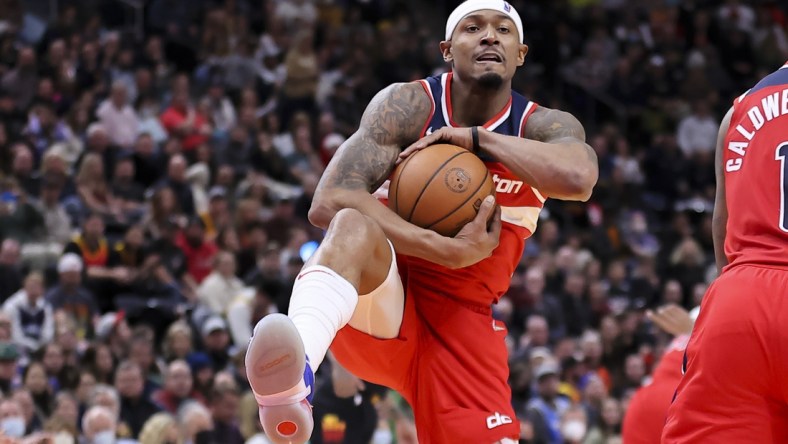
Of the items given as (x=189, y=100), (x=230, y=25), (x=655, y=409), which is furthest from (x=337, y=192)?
(x=230, y=25)

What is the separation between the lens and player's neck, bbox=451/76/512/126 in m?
5.42

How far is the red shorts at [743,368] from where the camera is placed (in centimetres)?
390

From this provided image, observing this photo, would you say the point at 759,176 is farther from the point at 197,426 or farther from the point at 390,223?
the point at 197,426

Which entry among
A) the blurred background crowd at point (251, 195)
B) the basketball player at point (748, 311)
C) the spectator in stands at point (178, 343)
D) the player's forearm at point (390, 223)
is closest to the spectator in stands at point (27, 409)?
the blurred background crowd at point (251, 195)

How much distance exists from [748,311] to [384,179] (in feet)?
5.71

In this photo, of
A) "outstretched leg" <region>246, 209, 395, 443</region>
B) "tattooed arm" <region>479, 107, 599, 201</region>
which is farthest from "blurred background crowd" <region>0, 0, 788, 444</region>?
"outstretched leg" <region>246, 209, 395, 443</region>

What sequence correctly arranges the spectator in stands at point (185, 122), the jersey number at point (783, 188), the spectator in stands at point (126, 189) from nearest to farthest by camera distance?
the jersey number at point (783, 188) → the spectator in stands at point (126, 189) → the spectator in stands at point (185, 122)

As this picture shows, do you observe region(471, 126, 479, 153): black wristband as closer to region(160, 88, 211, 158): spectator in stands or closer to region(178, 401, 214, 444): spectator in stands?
region(178, 401, 214, 444): spectator in stands

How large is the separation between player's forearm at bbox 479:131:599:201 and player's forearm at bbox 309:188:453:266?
0.45m

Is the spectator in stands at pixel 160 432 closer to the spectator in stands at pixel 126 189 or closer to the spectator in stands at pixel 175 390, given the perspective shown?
the spectator in stands at pixel 175 390

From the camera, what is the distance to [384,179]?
16.9 feet

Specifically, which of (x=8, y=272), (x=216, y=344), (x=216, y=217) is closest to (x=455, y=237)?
(x=216, y=344)

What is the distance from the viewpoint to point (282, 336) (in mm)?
4047

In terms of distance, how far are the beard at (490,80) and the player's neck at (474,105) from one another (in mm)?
76
